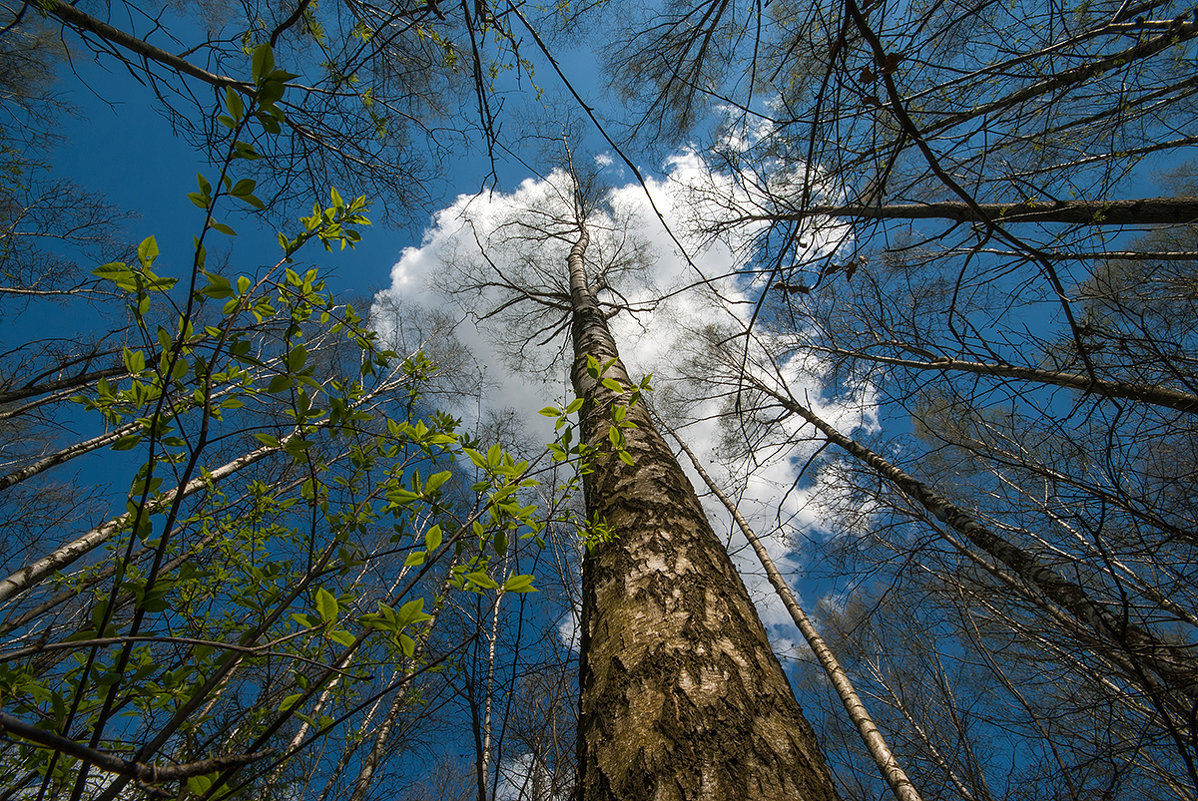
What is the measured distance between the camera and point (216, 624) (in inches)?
77.5

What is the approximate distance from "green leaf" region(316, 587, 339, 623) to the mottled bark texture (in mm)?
701

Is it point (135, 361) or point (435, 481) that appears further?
point (435, 481)

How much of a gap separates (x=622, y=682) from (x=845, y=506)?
4.67 metres

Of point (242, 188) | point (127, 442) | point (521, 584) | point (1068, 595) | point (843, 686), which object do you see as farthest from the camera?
point (843, 686)

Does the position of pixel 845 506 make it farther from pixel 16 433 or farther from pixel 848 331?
pixel 16 433

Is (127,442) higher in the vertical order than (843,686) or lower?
higher

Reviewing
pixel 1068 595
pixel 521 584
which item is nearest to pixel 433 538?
pixel 521 584

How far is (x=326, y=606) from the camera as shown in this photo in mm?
886

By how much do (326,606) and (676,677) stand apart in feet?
2.77

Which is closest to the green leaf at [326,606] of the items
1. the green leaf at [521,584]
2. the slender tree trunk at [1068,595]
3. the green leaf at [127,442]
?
the green leaf at [521,584]

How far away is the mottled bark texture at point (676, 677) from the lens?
3.11 feet

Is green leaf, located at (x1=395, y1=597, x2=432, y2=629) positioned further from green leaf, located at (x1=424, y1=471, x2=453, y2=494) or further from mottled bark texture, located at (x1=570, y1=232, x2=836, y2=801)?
mottled bark texture, located at (x1=570, y1=232, x2=836, y2=801)

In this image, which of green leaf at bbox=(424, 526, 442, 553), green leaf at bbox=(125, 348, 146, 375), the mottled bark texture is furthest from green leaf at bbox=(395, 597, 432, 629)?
green leaf at bbox=(125, 348, 146, 375)

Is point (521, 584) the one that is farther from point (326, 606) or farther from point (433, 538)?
point (326, 606)
